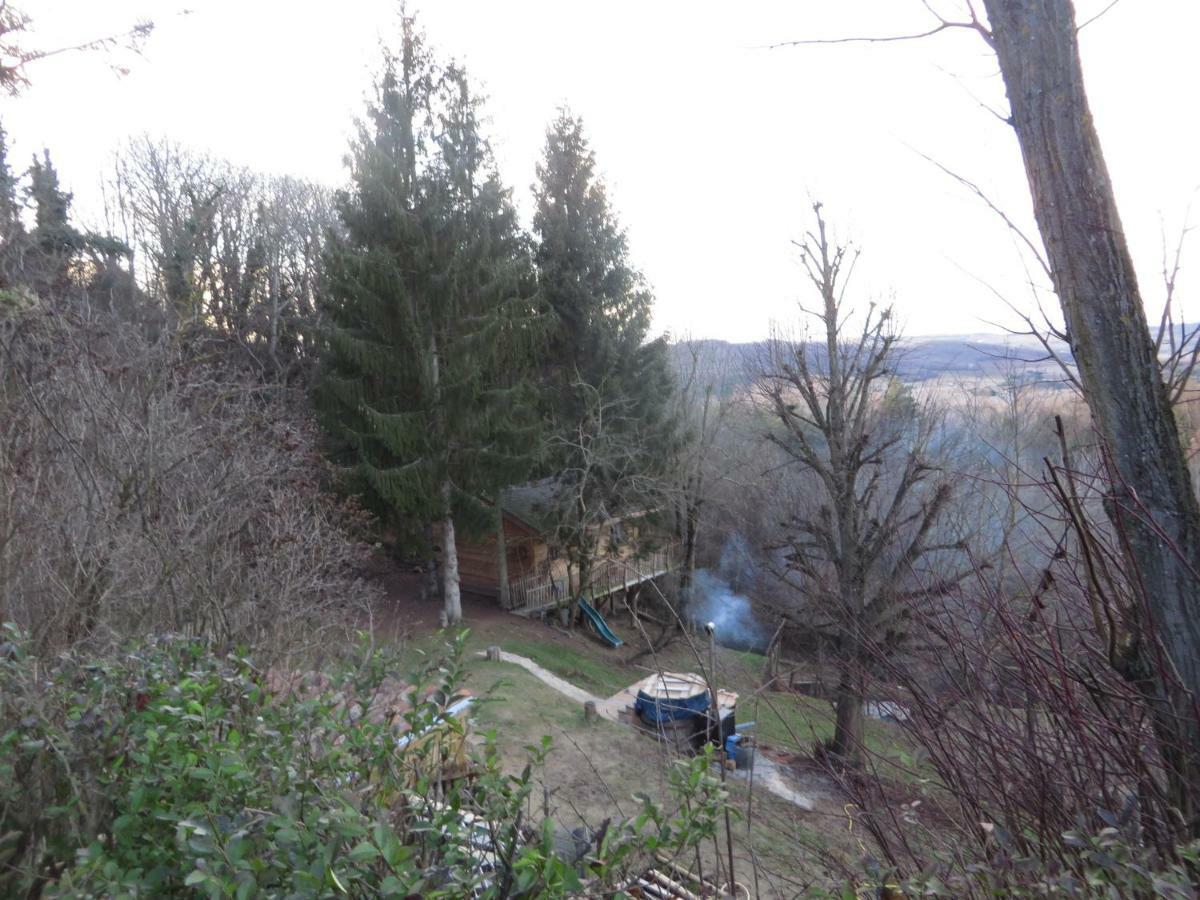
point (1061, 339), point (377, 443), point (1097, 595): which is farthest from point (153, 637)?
point (377, 443)

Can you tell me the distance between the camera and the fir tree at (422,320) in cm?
1664

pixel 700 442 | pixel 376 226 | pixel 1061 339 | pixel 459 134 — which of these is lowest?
pixel 700 442

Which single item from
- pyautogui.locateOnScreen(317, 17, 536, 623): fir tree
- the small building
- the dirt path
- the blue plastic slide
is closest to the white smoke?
the small building

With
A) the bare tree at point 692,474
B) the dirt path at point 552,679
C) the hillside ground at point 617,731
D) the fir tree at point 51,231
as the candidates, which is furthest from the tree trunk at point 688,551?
the fir tree at point 51,231

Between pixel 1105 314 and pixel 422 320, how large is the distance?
15.7 metres

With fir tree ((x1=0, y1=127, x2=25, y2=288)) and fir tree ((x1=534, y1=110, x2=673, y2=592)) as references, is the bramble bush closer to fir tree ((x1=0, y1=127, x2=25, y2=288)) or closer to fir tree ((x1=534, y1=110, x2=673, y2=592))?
fir tree ((x1=0, y1=127, x2=25, y2=288))

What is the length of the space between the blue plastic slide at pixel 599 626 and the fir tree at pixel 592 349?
132 cm

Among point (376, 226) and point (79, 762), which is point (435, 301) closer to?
point (376, 226)

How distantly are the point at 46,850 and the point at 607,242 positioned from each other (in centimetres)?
2040

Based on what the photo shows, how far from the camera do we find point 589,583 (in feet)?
70.5

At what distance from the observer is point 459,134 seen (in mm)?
17703

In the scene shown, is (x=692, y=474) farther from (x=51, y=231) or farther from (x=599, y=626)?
(x=51, y=231)

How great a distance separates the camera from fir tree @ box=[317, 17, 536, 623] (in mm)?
16641

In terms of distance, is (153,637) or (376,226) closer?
(153,637)
